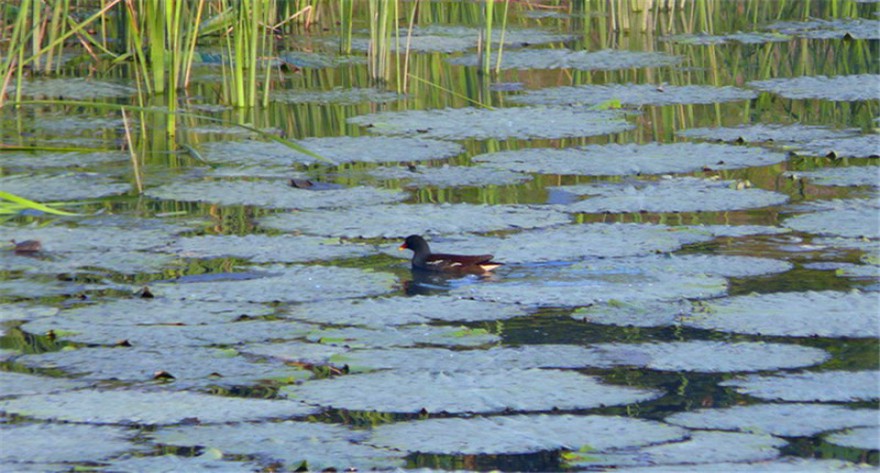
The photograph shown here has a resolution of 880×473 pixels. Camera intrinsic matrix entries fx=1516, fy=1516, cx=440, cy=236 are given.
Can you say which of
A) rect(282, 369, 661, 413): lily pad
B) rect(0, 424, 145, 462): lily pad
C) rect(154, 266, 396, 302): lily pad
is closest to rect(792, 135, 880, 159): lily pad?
rect(154, 266, 396, 302): lily pad

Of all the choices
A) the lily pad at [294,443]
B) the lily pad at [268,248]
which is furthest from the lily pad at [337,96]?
the lily pad at [294,443]

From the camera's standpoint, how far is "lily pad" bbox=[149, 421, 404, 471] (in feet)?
11.0

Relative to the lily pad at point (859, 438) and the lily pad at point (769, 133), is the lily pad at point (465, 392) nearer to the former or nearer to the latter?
the lily pad at point (859, 438)

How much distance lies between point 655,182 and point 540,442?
121 inches

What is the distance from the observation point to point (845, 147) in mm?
6980

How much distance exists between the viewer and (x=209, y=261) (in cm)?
524

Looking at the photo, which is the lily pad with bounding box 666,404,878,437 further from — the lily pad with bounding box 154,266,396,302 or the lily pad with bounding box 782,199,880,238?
the lily pad with bounding box 782,199,880,238

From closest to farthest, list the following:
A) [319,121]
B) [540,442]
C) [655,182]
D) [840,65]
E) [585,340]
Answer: [540,442] < [585,340] < [655,182] < [319,121] < [840,65]

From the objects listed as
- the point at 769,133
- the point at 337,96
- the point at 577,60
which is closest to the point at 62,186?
the point at 337,96

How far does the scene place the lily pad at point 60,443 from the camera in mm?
3400

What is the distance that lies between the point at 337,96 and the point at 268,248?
130 inches

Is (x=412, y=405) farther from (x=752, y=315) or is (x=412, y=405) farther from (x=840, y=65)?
(x=840, y=65)

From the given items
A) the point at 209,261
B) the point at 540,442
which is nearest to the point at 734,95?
the point at 209,261

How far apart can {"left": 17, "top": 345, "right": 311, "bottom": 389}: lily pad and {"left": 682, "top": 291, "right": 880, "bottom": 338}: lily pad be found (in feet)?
4.11
